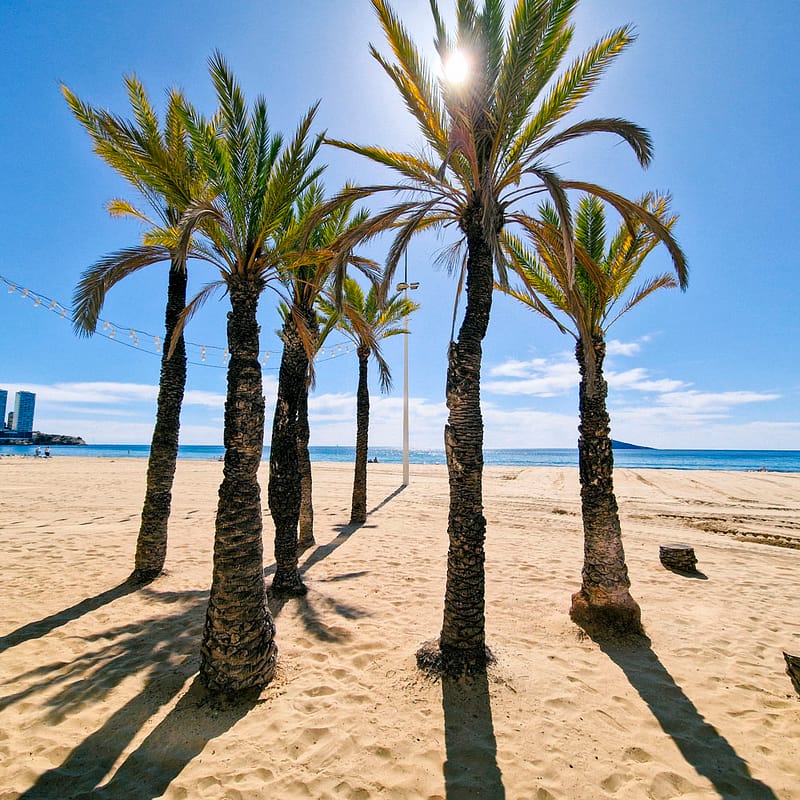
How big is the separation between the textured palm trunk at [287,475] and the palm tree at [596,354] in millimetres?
4485

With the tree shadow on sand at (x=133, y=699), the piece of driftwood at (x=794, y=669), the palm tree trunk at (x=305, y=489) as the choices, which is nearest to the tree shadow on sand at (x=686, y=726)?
the piece of driftwood at (x=794, y=669)

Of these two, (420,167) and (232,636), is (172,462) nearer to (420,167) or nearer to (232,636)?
(232,636)

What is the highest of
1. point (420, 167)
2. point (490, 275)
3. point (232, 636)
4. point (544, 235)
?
point (420, 167)

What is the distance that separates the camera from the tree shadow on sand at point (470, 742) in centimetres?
317

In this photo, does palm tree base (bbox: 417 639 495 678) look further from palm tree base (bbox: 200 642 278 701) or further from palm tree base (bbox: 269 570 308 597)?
palm tree base (bbox: 269 570 308 597)

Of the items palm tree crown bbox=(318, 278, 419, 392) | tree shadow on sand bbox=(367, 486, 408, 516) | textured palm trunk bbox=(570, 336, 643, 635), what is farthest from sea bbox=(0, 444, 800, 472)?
textured palm trunk bbox=(570, 336, 643, 635)

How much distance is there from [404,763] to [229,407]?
12.4 ft

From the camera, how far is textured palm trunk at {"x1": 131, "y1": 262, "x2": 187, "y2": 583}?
7.39 m

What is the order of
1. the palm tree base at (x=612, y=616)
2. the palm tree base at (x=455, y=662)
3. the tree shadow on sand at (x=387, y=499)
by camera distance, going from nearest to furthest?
the palm tree base at (x=455, y=662) → the palm tree base at (x=612, y=616) → the tree shadow on sand at (x=387, y=499)

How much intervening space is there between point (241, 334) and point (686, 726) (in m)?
6.10

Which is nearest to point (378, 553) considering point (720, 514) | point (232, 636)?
point (232, 636)

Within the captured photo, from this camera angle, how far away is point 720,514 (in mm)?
16297

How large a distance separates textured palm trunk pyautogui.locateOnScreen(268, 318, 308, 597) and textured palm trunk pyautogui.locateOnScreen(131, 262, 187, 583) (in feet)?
5.83

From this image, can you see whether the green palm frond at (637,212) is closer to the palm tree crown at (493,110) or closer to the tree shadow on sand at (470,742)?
the palm tree crown at (493,110)
